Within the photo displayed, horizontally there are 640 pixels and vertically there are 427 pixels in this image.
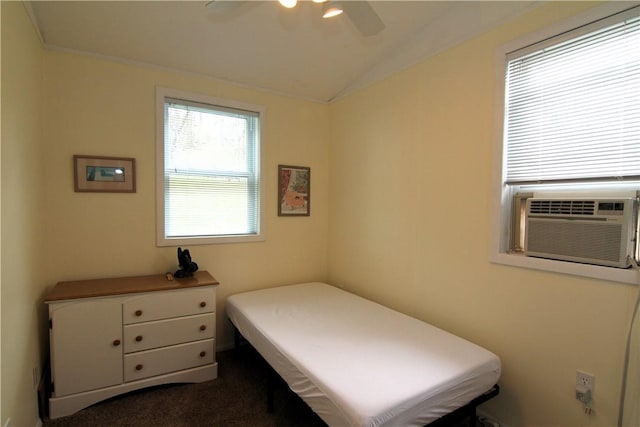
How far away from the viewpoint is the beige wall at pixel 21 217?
→ 4.63ft

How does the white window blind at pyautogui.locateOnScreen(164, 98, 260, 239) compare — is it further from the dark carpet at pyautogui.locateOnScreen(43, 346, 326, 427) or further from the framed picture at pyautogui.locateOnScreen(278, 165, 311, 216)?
the dark carpet at pyautogui.locateOnScreen(43, 346, 326, 427)

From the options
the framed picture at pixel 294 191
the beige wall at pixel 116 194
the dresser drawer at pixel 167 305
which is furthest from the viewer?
the framed picture at pixel 294 191

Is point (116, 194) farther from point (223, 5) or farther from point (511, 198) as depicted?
point (511, 198)

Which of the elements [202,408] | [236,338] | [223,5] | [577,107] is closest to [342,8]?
[223,5]

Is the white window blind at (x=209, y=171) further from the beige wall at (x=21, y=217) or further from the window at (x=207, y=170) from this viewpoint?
the beige wall at (x=21, y=217)

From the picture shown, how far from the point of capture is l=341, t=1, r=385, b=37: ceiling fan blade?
1.46 meters

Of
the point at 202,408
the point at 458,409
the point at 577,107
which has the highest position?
the point at 577,107

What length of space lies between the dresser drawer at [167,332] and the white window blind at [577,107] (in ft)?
7.72

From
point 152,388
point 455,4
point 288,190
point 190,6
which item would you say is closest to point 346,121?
point 288,190

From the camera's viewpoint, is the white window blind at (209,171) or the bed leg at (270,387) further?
the white window blind at (209,171)

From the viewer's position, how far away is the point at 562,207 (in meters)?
1.61

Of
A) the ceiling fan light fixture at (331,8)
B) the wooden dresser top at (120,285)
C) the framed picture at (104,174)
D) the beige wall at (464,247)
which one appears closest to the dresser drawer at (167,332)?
the wooden dresser top at (120,285)

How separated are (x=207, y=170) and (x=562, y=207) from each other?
2.65 meters

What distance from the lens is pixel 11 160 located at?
1498 millimetres
